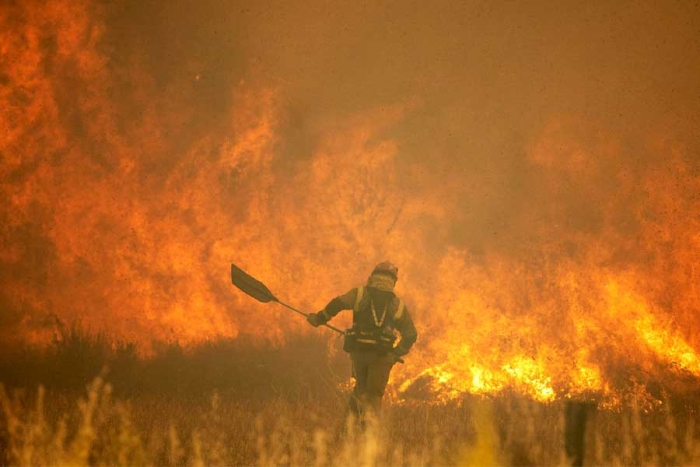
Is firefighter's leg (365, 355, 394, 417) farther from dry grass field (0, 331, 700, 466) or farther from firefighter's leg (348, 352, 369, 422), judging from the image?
dry grass field (0, 331, 700, 466)

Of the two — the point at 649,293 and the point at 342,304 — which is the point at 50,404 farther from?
the point at 649,293

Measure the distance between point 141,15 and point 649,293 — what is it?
43.1ft

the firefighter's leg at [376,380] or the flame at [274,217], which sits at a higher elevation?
the flame at [274,217]

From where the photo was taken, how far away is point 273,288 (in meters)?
15.1

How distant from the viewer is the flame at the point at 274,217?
559 inches

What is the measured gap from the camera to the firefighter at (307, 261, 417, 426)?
8.88m

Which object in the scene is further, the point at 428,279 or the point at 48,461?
the point at 428,279

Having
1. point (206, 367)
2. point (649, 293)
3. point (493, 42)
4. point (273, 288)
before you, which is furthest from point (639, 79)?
point (206, 367)

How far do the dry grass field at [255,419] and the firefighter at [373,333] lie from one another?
1.71 feet

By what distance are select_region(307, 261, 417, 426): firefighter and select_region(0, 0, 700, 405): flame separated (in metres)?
4.90

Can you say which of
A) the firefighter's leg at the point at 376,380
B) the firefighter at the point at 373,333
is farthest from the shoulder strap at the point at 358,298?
the firefighter's leg at the point at 376,380

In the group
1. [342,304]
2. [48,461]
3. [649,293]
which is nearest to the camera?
[48,461]

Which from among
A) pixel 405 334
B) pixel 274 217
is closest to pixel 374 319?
pixel 405 334

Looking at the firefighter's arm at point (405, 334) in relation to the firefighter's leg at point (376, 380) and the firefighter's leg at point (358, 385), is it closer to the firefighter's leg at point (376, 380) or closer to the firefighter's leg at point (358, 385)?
the firefighter's leg at point (376, 380)
